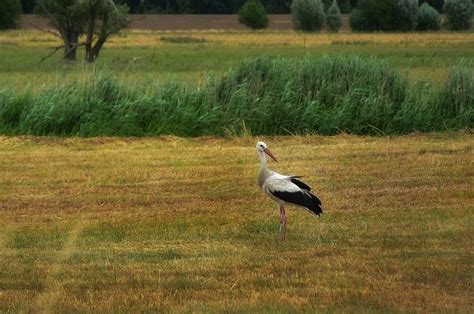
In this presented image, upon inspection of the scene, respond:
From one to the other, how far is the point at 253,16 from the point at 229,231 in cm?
9256

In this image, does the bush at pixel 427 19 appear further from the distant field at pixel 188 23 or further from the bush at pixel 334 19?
the bush at pixel 334 19

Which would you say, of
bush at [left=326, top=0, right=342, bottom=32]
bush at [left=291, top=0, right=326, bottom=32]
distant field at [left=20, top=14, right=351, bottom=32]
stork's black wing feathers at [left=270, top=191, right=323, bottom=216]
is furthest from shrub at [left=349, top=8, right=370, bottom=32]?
stork's black wing feathers at [left=270, top=191, right=323, bottom=216]

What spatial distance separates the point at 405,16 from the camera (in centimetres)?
8762

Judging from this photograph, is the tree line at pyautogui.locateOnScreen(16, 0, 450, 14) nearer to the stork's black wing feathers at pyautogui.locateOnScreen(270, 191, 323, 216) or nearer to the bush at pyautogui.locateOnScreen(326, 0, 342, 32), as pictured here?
the bush at pyautogui.locateOnScreen(326, 0, 342, 32)

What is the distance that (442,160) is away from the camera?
536 inches

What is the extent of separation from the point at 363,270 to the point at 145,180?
5602 mm

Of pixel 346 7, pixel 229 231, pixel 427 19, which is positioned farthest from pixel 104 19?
pixel 346 7

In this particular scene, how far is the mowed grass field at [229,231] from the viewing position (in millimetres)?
6965

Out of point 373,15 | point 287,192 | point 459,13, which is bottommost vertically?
point 373,15

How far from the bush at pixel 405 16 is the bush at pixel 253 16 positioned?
17434 mm

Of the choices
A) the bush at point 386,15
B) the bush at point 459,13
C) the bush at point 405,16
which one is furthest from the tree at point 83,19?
the bush at point 459,13

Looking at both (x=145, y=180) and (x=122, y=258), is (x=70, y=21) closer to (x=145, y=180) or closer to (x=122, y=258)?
(x=145, y=180)

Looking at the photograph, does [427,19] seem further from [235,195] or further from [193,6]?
[235,195]

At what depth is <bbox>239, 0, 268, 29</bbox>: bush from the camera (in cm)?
10025
